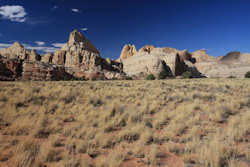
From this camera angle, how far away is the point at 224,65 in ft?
369

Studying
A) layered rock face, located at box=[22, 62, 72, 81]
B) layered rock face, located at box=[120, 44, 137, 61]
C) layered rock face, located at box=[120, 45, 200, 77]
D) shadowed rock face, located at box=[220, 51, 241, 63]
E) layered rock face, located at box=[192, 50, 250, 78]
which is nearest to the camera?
layered rock face, located at box=[22, 62, 72, 81]

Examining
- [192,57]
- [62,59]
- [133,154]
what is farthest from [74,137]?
[192,57]

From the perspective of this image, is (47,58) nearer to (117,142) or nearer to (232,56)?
(117,142)

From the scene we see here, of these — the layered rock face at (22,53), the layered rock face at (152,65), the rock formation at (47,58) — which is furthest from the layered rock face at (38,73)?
the layered rock face at (22,53)

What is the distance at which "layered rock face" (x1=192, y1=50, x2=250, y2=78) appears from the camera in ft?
303

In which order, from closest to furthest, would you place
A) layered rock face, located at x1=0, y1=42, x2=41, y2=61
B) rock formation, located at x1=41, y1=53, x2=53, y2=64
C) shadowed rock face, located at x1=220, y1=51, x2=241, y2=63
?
1. rock formation, located at x1=41, y1=53, x2=53, y2=64
2. layered rock face, located at x1=0, y1=42, x2=41, y2=61
3. shadowed rock face, located at x1=220, y1=51, x2=241, y2=63

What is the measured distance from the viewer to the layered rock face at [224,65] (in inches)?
3633

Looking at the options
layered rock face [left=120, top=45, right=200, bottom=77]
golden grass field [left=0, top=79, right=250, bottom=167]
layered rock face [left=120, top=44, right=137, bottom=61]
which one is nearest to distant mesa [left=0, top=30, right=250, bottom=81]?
layered rock face [left=120, top=45, right=200, bottom=77]

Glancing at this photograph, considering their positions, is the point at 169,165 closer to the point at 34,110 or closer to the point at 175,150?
the point at 175,150

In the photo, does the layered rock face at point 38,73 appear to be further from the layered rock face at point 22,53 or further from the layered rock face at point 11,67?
the layered rock face at point 22,53

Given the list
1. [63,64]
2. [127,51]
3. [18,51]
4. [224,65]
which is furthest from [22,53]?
[224,65]

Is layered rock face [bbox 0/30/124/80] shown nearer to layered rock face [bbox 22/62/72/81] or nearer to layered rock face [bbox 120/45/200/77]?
layered rock face [bbox 22/62/72/81]

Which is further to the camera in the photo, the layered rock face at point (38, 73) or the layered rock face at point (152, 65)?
the layered rock face at point (152, 65)

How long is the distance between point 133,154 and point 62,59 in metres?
95.7
